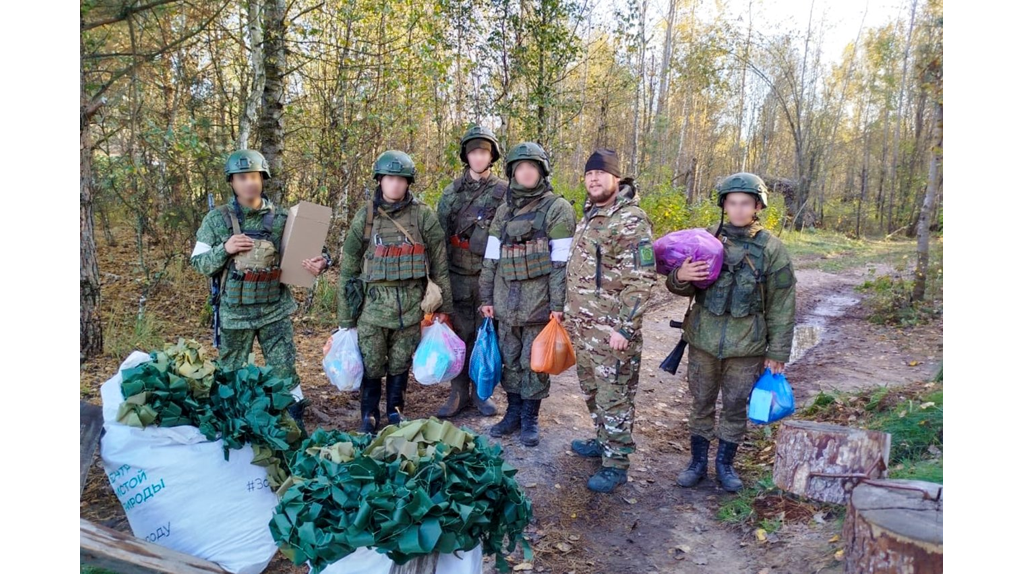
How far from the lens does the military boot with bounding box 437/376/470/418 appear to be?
502 cm

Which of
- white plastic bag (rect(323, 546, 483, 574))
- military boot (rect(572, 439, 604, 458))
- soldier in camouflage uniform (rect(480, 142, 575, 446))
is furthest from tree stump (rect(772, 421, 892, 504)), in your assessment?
white plastic bag (rect(323, 546, 483, 574))

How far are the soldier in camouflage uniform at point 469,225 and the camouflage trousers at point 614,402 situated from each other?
4.24 ft

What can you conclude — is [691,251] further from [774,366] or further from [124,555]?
[124,555]

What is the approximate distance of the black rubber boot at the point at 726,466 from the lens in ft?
13.3

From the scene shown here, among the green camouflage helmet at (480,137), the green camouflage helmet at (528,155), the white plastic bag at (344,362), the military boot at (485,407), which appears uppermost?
the green camouflage helmet at (480,137)

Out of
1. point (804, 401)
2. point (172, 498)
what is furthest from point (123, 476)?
point (804, 401)

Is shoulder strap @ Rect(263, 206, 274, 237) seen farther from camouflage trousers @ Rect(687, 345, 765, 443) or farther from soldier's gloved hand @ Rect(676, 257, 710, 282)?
camouflage trousers @ Rect(687, 345, 765, 443)

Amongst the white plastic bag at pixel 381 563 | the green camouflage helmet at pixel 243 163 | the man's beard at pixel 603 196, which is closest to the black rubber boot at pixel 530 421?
the man's beard at pixel 603 196

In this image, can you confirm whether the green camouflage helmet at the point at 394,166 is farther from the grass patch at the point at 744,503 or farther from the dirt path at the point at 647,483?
the grass patch at the point at 744,503

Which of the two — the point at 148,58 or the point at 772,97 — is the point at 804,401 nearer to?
the point at 148,58

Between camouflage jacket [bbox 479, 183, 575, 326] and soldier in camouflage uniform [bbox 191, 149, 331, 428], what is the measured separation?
4.00 feet

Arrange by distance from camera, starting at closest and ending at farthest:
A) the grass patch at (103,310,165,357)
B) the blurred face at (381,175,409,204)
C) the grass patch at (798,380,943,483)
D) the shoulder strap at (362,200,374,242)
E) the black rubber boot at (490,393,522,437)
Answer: the grass patch at (798,380,943,483) < the blurred face at (381,175,409,204) < the shoulder strap at (362,200,374,242) < the black rubber boot at (490,393,522,437) < the grass patch at (103,310,165,357)

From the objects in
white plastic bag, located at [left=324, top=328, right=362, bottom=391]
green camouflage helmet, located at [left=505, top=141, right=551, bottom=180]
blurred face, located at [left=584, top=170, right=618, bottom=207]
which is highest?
green camouflage helmet, located at [left=505, top=141, right=551, bottom=180]

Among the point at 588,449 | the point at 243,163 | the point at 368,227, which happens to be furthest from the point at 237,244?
the point at 588,449
